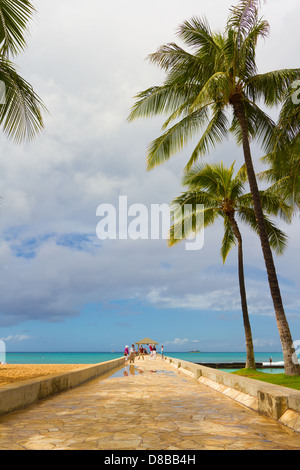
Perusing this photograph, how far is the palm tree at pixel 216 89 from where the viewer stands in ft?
38.8

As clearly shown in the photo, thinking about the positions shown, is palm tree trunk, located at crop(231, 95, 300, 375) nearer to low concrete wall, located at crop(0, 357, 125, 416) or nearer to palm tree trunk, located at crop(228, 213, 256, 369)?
palm tree trunk, located at crop(228, 213, 256, 369)

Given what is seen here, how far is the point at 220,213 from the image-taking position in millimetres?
18875

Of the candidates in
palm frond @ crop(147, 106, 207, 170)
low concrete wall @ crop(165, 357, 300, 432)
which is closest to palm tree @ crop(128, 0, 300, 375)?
palm frond @ crop(147, 106, 207, 170)

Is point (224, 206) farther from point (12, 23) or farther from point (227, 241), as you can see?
point (12, 23)

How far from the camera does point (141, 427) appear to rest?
450 centimetres

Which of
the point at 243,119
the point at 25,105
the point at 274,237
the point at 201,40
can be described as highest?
the point at 201,40

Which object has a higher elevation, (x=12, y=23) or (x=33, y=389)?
(x=12, y=23)

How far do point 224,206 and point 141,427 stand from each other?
1404cm

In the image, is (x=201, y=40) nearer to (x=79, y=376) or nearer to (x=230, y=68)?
(x=230, y=68)

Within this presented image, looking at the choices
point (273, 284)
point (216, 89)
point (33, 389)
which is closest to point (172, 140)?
point (216, 89)

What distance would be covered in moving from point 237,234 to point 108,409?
41.7ft

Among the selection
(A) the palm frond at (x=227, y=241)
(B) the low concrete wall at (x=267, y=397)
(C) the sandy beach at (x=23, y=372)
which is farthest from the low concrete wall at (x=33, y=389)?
(A) the palm frond at (x=227, y=241)

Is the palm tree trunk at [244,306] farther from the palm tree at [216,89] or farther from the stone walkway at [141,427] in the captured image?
the stone walkway at [141,427]
